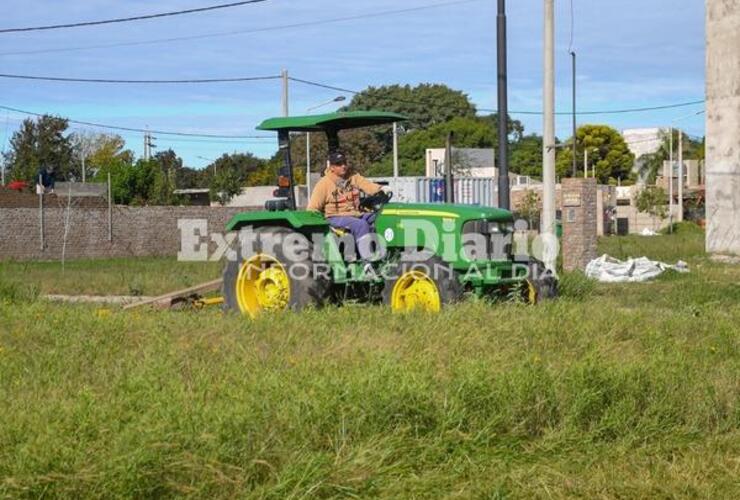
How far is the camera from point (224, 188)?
197ft

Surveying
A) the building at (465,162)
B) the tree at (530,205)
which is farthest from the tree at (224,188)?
the tree at (530,205)

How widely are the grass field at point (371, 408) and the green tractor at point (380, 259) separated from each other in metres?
2.07

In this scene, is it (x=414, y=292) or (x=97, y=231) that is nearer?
(x=414, y=292)

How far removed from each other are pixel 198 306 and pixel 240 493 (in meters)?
7.93

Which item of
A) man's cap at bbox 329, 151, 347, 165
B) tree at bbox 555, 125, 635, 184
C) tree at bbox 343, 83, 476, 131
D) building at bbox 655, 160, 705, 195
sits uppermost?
tree at bbox 343, 83, 476, 131

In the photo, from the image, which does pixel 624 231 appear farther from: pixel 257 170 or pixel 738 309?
pixel 738 309

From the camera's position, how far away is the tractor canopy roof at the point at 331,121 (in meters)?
12.1

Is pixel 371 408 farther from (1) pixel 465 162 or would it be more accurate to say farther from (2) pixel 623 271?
(1) pixel 465 162

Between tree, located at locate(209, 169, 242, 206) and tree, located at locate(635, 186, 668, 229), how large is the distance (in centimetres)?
2379

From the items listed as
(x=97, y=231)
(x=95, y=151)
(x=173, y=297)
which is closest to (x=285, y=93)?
(x=97, y=231)

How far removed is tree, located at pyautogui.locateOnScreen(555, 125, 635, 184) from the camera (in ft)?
291

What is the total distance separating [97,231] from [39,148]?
125ft

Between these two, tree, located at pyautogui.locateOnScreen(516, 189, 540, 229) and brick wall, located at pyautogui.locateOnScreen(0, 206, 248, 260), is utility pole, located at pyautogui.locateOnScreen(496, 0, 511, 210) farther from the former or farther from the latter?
tree, located at pyautogui.locateOnScreen(516, 189, 540, 229)

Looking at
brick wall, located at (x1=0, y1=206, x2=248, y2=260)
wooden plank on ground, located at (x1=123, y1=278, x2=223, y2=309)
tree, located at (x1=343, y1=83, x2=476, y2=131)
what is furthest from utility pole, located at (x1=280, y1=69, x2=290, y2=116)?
tree, located at (x1=343, y1=83, x2=476, y2=131)
